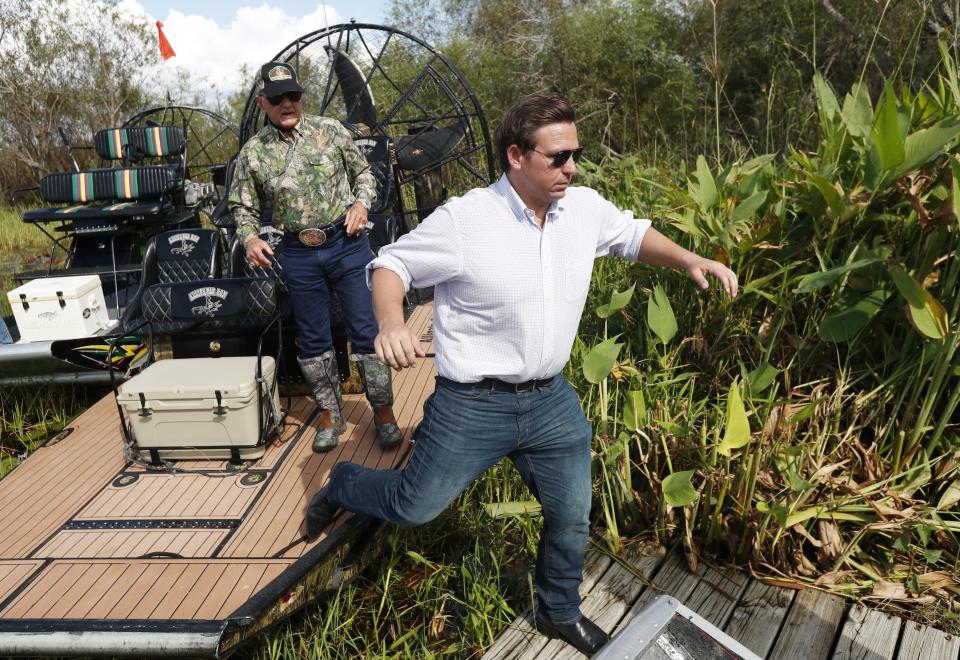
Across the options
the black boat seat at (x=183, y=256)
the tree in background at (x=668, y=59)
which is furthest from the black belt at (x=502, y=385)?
the tree in background at (x=668, y=59)

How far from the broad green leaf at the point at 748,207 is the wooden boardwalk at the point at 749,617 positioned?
1.40 metres

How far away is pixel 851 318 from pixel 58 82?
18538mm

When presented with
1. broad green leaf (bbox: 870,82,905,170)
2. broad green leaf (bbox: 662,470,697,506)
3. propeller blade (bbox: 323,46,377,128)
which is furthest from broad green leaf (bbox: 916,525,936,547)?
propeller blade (bbox: 323,46,377,128)

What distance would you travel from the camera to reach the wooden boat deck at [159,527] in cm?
262

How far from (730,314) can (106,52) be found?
18.3 metres

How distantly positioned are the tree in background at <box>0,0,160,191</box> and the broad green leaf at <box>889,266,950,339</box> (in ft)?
59.6

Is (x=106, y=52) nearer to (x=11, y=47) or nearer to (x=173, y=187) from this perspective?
(x=11, y=47)

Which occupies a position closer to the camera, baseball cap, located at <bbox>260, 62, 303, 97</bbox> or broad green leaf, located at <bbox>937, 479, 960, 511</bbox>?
broad green leaf, located at <bbox>937, 479, 960, 511</bbox>

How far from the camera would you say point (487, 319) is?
83.0 inches

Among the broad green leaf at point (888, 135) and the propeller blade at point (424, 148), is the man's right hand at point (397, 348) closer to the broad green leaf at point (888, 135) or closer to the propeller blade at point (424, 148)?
the broad green leaf at point (888, 135)

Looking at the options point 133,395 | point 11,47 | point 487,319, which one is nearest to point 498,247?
point 487,319

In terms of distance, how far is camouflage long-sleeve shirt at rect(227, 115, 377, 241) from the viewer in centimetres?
337

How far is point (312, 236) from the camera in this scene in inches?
132

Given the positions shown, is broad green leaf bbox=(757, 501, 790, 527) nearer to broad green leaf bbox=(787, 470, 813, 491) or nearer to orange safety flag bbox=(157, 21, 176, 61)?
broad green leaf bbox=(787, 470, 813, 491)
